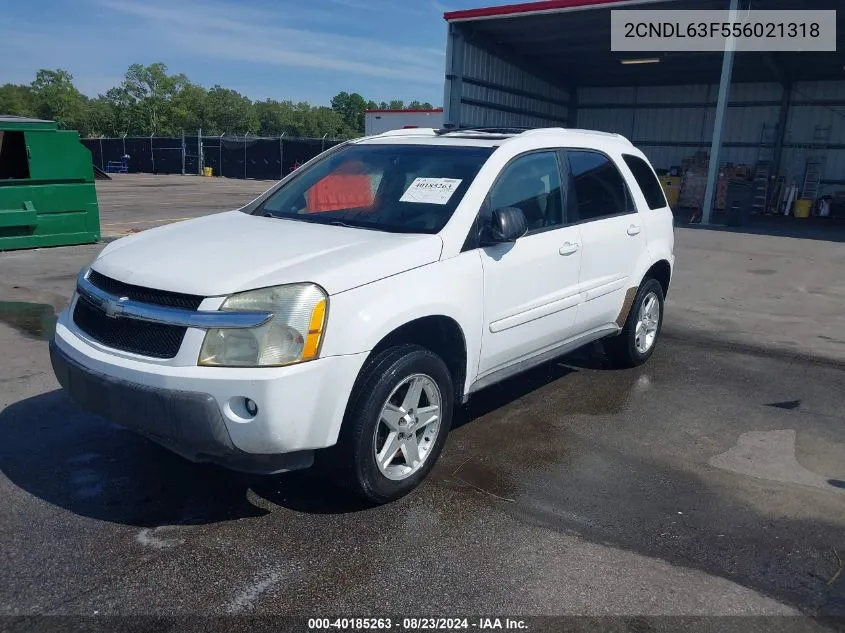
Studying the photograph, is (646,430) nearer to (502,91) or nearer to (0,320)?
(0,320)

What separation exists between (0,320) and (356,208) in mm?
4595

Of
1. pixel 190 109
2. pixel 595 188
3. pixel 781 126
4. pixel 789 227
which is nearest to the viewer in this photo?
pixel 595 188

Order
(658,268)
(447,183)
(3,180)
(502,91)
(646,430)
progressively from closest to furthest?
(447,183)
(646,430)
(658,268)
(3,180)
(502,91)

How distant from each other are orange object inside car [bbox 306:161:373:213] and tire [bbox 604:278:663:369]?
2.42m

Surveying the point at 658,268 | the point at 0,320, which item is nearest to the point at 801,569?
the point at 658,268

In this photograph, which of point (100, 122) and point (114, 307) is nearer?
point (114, 307)

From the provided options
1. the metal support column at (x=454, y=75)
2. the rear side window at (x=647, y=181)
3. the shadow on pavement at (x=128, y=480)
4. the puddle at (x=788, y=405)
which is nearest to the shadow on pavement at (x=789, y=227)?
the metal support column at (x=454, y=75)

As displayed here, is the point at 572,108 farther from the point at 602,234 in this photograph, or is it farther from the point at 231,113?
the point at 231,113

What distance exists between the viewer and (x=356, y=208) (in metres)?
4.21

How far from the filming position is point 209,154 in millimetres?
41406

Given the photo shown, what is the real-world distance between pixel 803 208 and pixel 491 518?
22.2 metres

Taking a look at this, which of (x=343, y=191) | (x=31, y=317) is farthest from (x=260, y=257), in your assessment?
(x=31, y=317)

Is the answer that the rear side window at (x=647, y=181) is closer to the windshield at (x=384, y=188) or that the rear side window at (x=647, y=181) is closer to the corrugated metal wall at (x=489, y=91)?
the windshield at (x=384, y=188)

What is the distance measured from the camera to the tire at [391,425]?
3.25m
